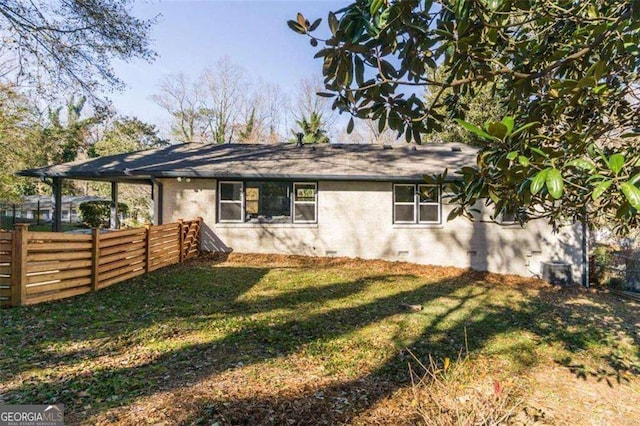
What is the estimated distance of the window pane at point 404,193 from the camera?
10859mm

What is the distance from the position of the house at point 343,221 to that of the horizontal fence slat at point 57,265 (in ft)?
15.1

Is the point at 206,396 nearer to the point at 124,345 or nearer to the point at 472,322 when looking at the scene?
the point at 124,345

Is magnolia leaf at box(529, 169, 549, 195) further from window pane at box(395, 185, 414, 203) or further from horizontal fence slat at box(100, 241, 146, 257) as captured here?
window pane at box(395, 185, 414, 203)

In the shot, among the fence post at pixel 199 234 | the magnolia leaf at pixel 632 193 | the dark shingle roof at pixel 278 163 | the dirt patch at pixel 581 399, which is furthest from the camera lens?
the fence post at pixel 199 234

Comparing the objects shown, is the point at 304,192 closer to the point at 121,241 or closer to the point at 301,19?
the point at 121,241

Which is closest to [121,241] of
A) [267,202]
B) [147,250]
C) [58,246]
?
[147,250]

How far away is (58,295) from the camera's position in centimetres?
553

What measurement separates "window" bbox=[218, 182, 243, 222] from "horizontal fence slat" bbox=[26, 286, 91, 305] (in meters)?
5.01

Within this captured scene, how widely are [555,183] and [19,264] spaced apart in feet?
21.5

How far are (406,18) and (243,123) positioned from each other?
31271 mm

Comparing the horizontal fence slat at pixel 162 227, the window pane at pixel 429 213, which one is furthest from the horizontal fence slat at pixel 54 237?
the window pane at pixel 429 213

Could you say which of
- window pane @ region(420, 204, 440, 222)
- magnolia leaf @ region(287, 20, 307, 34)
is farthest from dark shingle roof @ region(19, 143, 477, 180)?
magnolia leaf @ region(287, 20, 307, 34)

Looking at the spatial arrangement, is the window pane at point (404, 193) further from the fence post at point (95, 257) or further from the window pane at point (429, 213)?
the fence post at point (95, 257)

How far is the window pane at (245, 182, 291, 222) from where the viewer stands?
1093 cm
